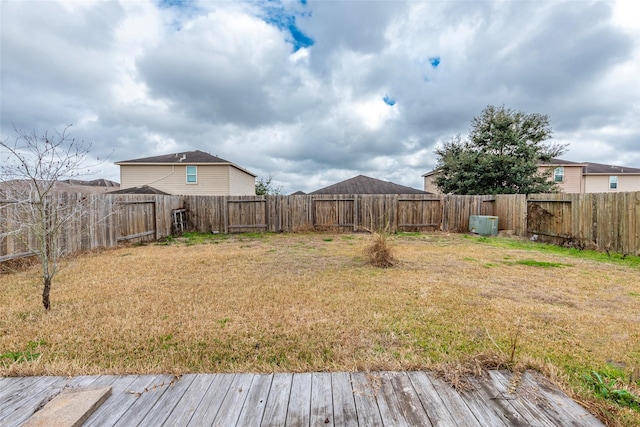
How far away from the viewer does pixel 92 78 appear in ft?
32.2

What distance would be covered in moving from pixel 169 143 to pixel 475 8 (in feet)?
69.3

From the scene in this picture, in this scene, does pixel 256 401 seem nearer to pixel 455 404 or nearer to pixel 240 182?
pixel 455 404

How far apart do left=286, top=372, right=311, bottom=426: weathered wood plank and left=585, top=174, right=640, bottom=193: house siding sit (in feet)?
103

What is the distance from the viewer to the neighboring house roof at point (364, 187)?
16.7 m

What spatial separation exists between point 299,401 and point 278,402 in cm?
12

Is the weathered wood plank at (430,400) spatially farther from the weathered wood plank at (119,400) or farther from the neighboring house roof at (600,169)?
the neighboring house roof at (600,169)

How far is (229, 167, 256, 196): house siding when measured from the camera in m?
17.5

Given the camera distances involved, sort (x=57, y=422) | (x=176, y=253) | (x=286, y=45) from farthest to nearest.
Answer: (x=286, y=45), (x=176, y=253), (x=57, y=422)

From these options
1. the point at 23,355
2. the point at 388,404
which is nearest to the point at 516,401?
the point at 388,404

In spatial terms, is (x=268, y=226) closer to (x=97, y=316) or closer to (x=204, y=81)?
(x=204, y=81)

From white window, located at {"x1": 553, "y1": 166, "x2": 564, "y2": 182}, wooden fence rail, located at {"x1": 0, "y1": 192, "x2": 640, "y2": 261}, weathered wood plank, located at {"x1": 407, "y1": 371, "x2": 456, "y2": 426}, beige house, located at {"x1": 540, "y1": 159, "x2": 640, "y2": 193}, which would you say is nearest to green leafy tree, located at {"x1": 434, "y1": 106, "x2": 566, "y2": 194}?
wooden fence rail, located at {"x1": 0, "y1": 192, "x2": 640, "y2": 261}

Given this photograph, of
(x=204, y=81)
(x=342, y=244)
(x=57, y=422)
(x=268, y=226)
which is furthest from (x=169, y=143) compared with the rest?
(x=57, y=422)

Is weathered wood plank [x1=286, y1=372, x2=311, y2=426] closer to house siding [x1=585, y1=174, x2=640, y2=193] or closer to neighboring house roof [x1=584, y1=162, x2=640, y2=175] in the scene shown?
neighboring house roof [x1=584, y1=162, x2=640, y2=175]

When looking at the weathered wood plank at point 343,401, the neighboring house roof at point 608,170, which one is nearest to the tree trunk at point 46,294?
the weathered wood plank at point 343,401
